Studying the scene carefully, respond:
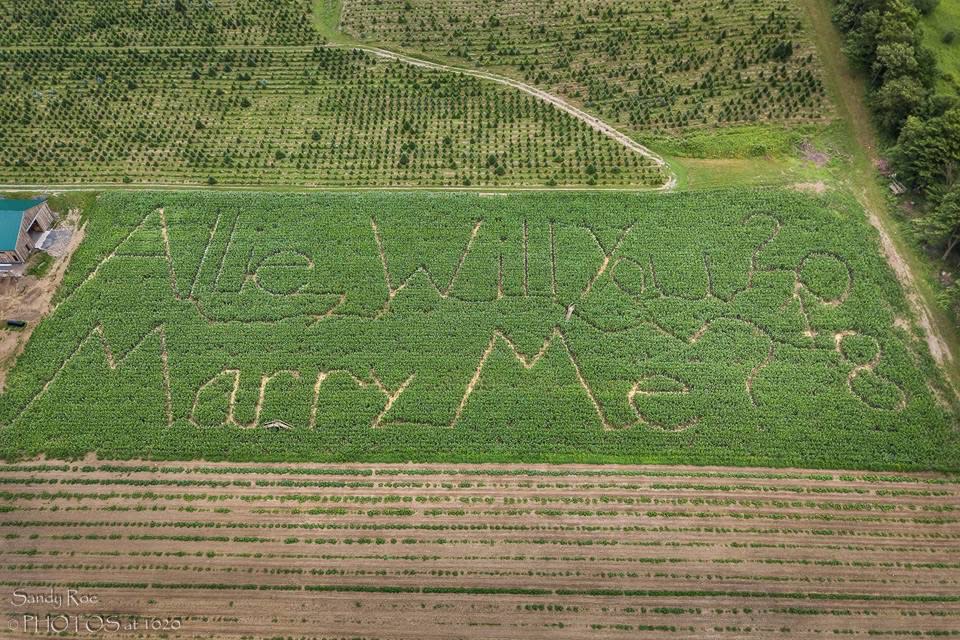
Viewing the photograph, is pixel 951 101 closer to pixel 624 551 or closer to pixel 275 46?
pixel 624 551

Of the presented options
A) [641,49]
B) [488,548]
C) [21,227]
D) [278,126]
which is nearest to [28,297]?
[21,227]

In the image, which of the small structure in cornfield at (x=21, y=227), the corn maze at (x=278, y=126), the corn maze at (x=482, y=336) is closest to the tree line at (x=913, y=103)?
the corn maze at (x=482, y=336)

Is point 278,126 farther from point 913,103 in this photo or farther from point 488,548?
point 913,103

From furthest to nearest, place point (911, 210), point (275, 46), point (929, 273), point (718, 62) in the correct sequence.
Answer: point (275, 46) → point (718, 62) → point (911, 210) → point (929, 273)

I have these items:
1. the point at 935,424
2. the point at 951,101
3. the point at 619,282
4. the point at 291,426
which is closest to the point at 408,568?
the point at 291,426

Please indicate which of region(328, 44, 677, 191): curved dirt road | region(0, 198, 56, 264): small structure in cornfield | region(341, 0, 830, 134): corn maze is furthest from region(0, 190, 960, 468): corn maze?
region(341, 0, 830, 134): corn maze

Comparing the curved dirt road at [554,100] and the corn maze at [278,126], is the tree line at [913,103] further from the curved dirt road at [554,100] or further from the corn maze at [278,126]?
the corn maze at [278,126]
